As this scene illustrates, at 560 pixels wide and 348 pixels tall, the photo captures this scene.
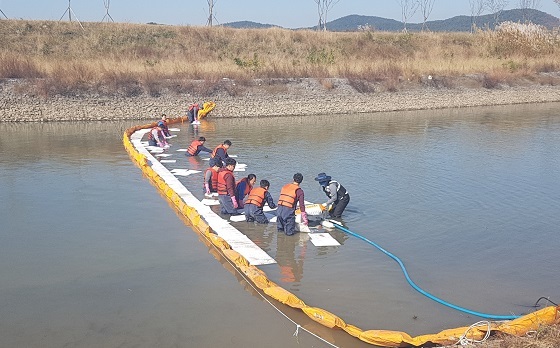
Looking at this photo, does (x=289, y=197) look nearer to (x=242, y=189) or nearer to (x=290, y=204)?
(x=290, y=204)

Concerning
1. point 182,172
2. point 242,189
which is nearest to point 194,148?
point 182,172

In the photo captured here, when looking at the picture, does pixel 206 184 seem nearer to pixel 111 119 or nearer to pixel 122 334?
pixel 122 334

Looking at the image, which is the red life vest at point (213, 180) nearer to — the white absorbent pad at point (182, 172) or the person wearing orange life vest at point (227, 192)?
the person wearing orange life vest at point (227, 192)

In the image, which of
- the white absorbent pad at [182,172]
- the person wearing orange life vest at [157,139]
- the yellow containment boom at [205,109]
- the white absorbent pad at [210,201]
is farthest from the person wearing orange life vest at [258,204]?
the yellow containment boom at [205,109]

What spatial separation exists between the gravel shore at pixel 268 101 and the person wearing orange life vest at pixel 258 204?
18.5m

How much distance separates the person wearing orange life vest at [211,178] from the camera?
1263 cm

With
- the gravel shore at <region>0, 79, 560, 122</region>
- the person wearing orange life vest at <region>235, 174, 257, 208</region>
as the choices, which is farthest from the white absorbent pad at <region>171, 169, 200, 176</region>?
the gravel shore at <region>0, 79, 560, 122</region>

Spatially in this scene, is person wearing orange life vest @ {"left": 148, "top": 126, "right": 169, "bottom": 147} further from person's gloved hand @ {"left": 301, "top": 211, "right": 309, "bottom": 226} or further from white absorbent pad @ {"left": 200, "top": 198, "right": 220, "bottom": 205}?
person's gloved hand @ {"left": 301, "top": 211, "right": 309, "bottom": 226}

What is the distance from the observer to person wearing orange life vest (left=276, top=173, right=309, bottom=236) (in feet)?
32.8

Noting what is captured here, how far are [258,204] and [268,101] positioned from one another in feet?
65.7

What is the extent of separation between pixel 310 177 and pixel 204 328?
851cm

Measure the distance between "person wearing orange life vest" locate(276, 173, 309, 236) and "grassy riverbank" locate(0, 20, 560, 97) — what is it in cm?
2029

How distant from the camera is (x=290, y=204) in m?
10.0

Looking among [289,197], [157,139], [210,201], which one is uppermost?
[157,139]
